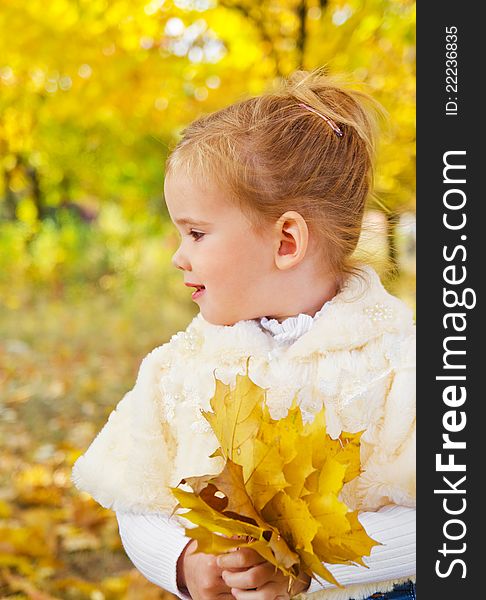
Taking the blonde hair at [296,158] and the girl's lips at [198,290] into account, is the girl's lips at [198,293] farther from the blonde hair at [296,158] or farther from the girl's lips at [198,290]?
the blonde hair at [296,158]

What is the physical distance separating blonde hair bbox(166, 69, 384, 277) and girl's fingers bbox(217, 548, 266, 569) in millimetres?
351

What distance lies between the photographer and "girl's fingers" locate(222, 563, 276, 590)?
2.76 feet

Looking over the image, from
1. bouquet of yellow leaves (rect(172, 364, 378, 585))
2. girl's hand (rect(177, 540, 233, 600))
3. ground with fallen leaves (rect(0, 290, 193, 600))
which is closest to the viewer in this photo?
bouquet of yellow leaves (rect(172, 364, 378, 585))

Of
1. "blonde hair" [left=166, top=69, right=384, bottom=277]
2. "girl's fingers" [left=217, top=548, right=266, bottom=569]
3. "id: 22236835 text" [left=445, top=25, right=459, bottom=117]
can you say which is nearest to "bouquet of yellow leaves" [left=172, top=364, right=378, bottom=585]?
"girl's fingers" [left=217, top=548, right=266, bottom=569]

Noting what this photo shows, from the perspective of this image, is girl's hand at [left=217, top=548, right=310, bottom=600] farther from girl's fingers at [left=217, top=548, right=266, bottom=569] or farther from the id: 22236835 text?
the id: 22236835 text

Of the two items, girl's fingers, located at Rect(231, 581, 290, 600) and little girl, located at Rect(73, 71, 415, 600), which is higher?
little girl, located at Rect(73, 71, 415, 600)

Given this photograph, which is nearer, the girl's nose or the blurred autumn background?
the girl's nose

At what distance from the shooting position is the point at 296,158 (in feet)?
3.19

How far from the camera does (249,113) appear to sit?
0.99 m

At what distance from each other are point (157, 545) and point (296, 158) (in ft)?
1.54

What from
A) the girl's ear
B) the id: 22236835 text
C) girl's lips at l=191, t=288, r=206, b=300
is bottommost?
girl's lips at l=191, t=288, r=206, b=300

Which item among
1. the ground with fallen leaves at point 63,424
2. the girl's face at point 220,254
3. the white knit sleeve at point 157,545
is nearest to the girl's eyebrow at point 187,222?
the girl's face at point 220,254

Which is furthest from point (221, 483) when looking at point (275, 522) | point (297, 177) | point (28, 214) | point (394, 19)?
point (28, 214)

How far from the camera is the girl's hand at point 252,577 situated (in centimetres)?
84
